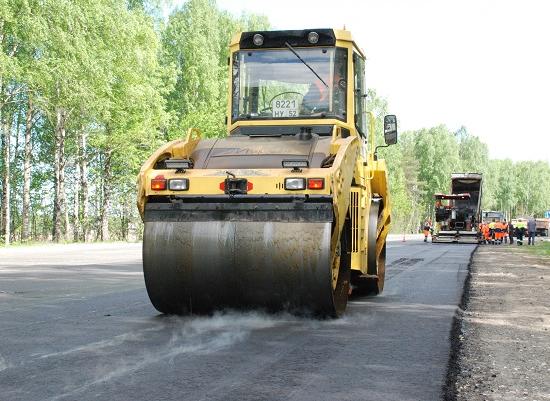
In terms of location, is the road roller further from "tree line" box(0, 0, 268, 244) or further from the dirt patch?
"tree line" box(0, 0, 268, 244)

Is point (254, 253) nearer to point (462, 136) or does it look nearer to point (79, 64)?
point (79, 64)

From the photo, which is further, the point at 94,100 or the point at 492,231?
the point at 492,231

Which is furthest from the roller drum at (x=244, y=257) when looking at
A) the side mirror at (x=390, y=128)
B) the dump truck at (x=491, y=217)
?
the dump truck at (x=491, y=217)

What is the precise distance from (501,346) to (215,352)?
2634 mm

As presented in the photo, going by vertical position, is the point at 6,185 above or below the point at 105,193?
above

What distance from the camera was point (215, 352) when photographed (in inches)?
230

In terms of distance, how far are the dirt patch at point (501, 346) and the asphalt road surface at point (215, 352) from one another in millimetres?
185

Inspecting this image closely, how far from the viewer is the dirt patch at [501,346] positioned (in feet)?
16.0

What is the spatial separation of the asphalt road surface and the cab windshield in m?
2.53

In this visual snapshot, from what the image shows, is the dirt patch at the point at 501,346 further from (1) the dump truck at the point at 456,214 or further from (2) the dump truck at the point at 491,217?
(2) the dump truck at the point at 491,217

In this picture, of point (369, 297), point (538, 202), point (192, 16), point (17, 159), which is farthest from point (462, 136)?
point (369, 297)

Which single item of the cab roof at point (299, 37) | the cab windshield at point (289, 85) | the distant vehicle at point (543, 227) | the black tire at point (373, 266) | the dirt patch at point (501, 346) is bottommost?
the distant vehicle at point (543, 227)

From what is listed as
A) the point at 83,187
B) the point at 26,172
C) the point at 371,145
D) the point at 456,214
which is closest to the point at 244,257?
the point at 371,145

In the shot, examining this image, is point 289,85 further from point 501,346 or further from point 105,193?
point 105,193
